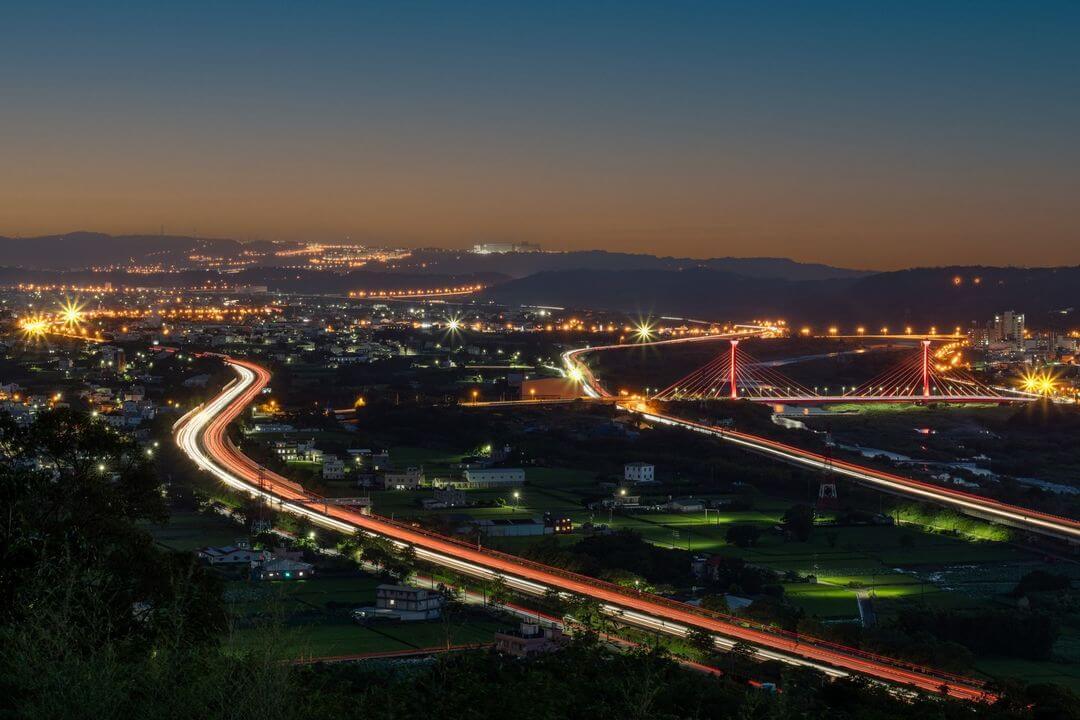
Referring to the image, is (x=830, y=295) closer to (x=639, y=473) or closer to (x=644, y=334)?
(x=644, y=334)

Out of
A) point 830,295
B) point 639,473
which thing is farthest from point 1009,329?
point 639,473

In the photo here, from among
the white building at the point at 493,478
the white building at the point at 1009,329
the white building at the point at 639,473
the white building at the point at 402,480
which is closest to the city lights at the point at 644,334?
the white building at the point at 1009,329

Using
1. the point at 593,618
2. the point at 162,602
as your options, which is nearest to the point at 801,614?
the point at 593,618

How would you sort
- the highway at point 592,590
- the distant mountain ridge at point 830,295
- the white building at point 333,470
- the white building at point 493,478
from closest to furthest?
the highway at point 592,590 → the white building at point 333,470 → the white building at point 493,478 → the distant mountain ridge at point 830,295

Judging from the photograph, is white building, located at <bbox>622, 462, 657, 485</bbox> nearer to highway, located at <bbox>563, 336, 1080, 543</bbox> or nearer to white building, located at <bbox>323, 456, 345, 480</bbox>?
highway, located at <bbox>563, 336, 1080, 543</bbox>

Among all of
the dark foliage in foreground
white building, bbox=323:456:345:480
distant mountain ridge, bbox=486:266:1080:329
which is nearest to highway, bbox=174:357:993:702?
the dark foliage in foreground

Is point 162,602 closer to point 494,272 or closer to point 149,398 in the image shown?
point 149,398

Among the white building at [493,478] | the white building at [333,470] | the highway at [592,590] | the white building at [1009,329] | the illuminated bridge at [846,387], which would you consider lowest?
the illuminated bridge at [846,387]

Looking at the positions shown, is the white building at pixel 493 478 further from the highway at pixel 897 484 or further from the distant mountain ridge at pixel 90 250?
the distant mountain ridge at pixel 90 250
